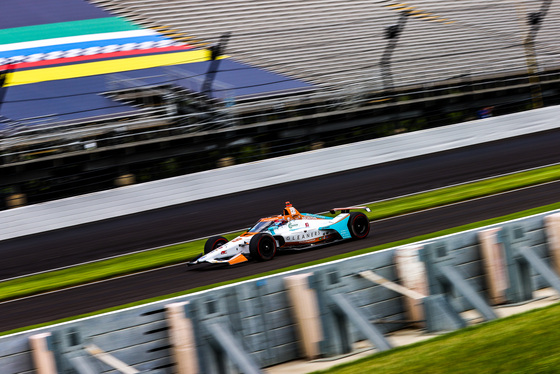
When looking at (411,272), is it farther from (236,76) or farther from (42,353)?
(236,76)

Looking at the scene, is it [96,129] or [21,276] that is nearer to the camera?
[21,276]

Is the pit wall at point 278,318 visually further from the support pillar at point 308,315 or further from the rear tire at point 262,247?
the rear tire at point 262,247

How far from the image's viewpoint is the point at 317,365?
5.02 m

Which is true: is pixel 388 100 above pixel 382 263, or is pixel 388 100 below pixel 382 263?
above

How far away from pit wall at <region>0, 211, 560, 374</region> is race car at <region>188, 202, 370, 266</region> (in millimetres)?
3318

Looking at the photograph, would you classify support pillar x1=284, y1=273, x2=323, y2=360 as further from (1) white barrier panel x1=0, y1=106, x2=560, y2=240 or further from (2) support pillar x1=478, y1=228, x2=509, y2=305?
(1) white barrier panel x1=0, y1=106, x2=560, y2=240

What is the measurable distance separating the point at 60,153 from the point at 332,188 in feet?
20.3

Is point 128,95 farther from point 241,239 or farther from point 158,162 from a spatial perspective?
point 241,239

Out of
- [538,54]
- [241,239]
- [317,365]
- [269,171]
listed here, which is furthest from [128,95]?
[317,365]

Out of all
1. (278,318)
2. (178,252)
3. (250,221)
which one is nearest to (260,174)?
(250,221)

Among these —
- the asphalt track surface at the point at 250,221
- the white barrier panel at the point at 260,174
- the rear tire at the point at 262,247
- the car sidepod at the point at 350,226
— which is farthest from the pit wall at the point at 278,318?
the white barrier panel at the point at 260,174

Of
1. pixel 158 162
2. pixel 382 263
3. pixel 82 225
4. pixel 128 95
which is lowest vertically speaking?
pixel 382 263

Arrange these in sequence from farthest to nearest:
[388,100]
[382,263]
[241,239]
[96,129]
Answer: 1. [388,100]
2. [96,129]
3. [241,239]
4. [382,263]

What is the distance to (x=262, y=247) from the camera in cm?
874
